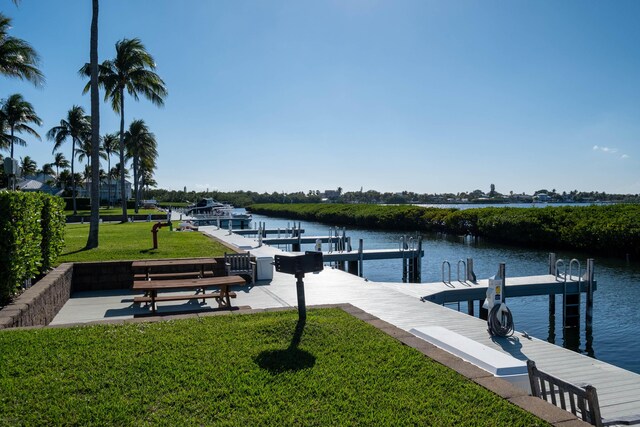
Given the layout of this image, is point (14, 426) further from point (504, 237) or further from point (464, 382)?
point (504, 237)

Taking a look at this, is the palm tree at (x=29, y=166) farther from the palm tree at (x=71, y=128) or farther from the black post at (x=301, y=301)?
the black post at (x=301, y=301)

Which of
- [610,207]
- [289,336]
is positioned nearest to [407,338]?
[289,336]

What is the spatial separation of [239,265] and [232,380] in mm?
7896

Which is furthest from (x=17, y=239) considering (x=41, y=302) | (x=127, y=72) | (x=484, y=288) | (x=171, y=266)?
(x=127, y=72)

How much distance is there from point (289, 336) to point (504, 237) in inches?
1553

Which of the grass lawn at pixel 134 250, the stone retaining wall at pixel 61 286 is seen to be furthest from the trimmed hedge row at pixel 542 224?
the stone retaining wall at pixel 61 286

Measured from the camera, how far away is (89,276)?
12.1m

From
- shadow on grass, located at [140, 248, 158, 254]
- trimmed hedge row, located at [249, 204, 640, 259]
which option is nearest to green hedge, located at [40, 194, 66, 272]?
shadow on grass, located at [140, 248, 158, 254]

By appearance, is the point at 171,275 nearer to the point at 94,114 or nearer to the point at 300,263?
the point at 300,263

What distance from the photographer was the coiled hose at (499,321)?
27.7 ft

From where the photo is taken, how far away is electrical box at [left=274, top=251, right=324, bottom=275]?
606cm

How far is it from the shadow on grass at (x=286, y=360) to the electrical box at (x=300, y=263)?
88cm

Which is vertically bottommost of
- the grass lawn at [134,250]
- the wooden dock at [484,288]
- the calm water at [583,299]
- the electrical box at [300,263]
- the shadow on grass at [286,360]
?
the calm water at [583,299]

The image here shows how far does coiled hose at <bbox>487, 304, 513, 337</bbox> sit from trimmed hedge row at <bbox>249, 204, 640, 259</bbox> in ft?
85.9
